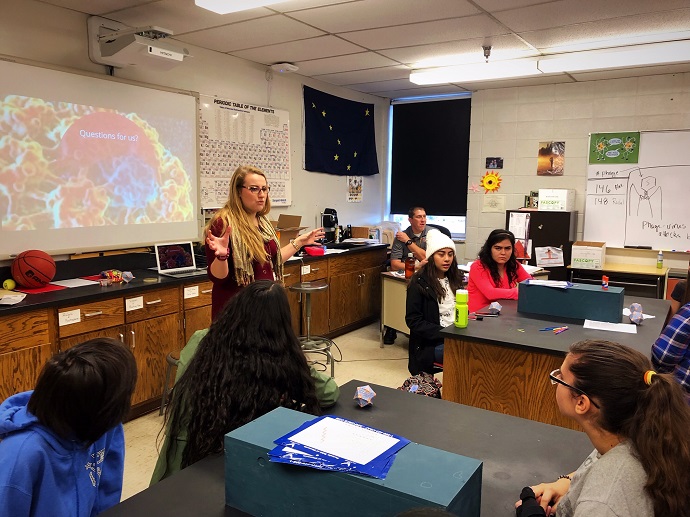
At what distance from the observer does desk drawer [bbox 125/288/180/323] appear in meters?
3.35

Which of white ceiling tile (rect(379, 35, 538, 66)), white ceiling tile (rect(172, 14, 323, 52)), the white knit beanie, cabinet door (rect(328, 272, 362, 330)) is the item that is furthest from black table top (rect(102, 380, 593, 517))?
cabinet door (rect(328, 272, 362, 330))

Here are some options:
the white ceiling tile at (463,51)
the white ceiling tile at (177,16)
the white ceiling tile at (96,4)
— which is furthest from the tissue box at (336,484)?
the white ceiling tile at (463,51)

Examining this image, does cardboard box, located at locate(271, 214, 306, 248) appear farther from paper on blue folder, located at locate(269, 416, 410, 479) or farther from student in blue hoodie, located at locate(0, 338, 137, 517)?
paper on blue folder, located at locate(269, 416, 410, 479)

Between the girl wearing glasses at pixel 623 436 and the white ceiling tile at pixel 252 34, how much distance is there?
298 centimetres

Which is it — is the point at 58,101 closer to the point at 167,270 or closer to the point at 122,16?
the point at 122,16

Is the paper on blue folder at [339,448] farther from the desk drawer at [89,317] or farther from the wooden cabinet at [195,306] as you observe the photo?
the wooden cabinet at [195,306]

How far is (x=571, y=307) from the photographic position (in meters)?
3.05

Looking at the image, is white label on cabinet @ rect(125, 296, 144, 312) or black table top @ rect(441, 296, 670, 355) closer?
black table top @ rect(441, 296, 670, 355)

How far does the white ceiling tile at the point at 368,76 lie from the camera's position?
5102mm

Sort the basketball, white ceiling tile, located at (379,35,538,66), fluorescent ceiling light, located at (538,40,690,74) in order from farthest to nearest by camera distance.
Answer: white ceiling tile, located at (379,35,538,66) → fluorescent ceiling light, located at (538,40,690,74) → the basketball

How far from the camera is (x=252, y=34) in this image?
388 cm

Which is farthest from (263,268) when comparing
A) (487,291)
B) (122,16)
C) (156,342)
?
(122,16)

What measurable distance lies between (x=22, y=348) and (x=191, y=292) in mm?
1124

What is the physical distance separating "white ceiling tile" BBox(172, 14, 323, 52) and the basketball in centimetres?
189
